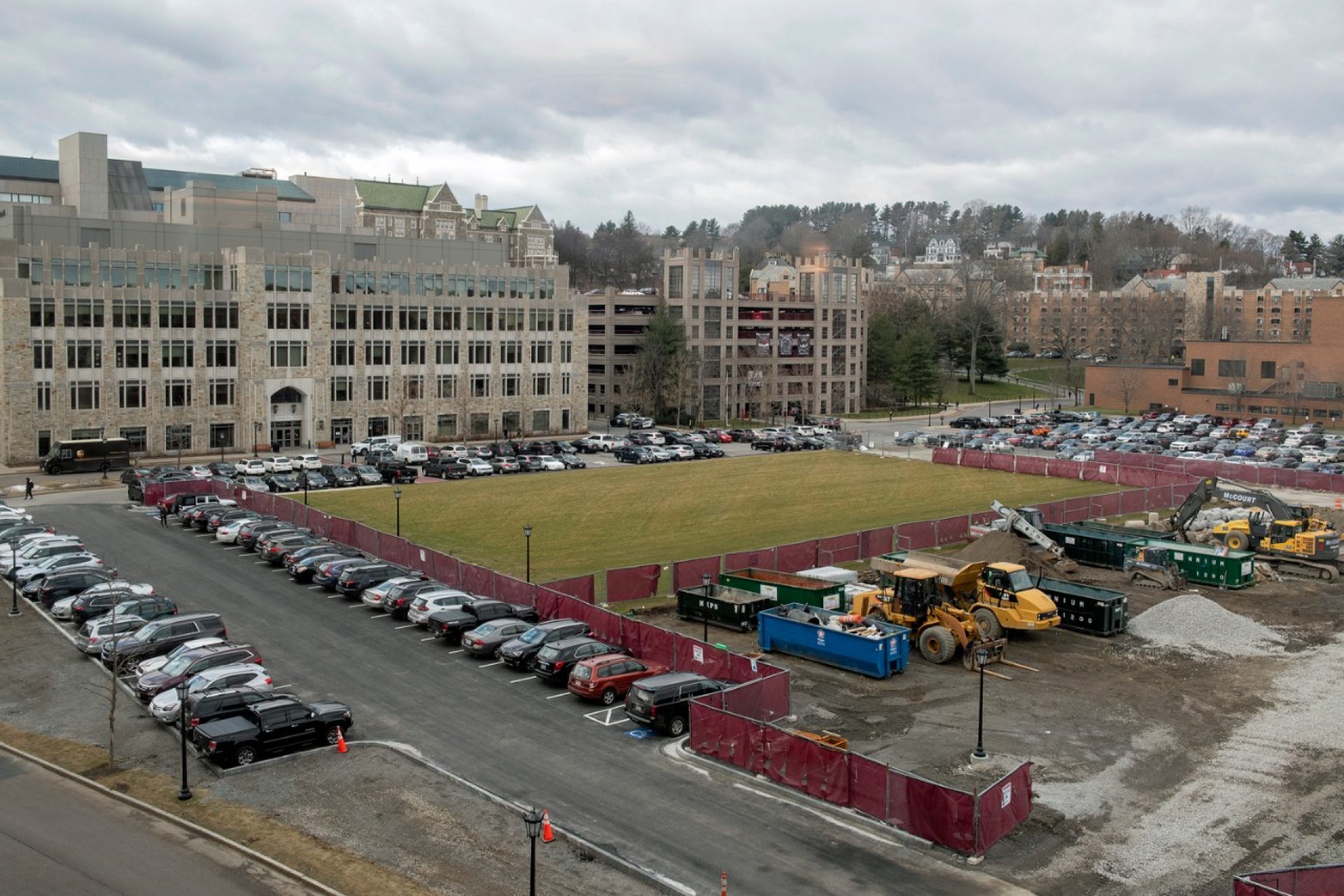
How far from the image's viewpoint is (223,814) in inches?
882

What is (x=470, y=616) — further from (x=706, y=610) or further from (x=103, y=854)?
(x=103, y=854)

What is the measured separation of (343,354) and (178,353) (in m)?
12.2

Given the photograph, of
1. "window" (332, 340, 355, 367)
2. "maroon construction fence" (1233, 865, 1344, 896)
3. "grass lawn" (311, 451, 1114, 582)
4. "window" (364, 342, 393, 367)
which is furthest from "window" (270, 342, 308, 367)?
"maroon construction fence" (1233, 865, 1344, 896)

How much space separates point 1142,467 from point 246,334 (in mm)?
62650

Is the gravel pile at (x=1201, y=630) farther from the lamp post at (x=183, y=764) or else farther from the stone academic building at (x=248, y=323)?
Answer: the stone academic building at (x=248, y=323)

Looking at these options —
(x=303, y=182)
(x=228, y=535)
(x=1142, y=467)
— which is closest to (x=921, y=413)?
(x=1142, y=467)

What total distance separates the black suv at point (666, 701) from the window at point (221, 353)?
64.1 m

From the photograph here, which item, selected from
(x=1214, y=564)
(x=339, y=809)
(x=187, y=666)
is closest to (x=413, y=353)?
(x=187, y=666)

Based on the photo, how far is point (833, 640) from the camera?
3262 centimetres

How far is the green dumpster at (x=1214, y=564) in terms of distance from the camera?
43.3 metres

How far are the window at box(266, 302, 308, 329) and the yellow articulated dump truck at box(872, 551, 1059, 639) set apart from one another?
61.8 meters

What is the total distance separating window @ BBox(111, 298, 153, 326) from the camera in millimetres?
77750

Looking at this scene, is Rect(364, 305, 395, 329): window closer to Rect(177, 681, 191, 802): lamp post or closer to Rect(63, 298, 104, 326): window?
Rect(63, 298, 104, 326): window

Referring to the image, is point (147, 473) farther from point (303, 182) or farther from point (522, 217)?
point (522, 217)
